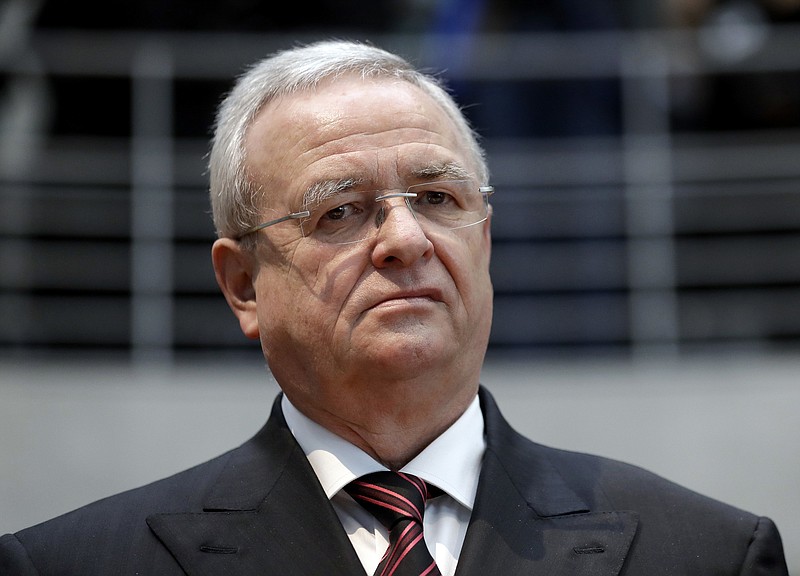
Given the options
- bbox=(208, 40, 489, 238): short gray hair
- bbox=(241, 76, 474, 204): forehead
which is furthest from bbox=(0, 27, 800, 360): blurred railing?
bbox=(241, 76, 474, 204): forehead

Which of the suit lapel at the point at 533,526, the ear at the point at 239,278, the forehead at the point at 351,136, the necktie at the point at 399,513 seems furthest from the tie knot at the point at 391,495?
the forehead at the point at 351,136

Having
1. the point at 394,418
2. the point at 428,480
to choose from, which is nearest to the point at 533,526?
the point at 428,480

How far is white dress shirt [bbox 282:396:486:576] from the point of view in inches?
83.5

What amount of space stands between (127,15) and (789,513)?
348 centimetres

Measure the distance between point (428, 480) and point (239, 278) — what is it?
1.96 ft

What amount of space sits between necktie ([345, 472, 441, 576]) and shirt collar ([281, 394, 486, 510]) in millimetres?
23

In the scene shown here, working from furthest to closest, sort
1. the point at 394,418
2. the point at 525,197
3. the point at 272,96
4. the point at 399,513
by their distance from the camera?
the point at 525,197 → the point at 272,96 → the point at 394,418 → the point at 399,513

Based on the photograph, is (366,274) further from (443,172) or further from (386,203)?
(443,172)

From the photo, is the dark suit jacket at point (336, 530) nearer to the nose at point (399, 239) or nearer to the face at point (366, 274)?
the face at point (366, 274)

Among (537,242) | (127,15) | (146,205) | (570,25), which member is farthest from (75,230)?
(570,25)

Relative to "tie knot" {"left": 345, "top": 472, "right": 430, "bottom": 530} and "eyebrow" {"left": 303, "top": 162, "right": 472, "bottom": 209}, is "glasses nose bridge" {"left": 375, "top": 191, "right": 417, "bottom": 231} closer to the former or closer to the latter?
"eyebrow" {"left": 303, "top": 162, "right": 472, "bottom": 209}

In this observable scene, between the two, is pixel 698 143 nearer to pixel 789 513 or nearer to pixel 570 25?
pixel 570 25

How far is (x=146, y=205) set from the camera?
4984mm

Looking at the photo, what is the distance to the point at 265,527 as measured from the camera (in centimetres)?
214
